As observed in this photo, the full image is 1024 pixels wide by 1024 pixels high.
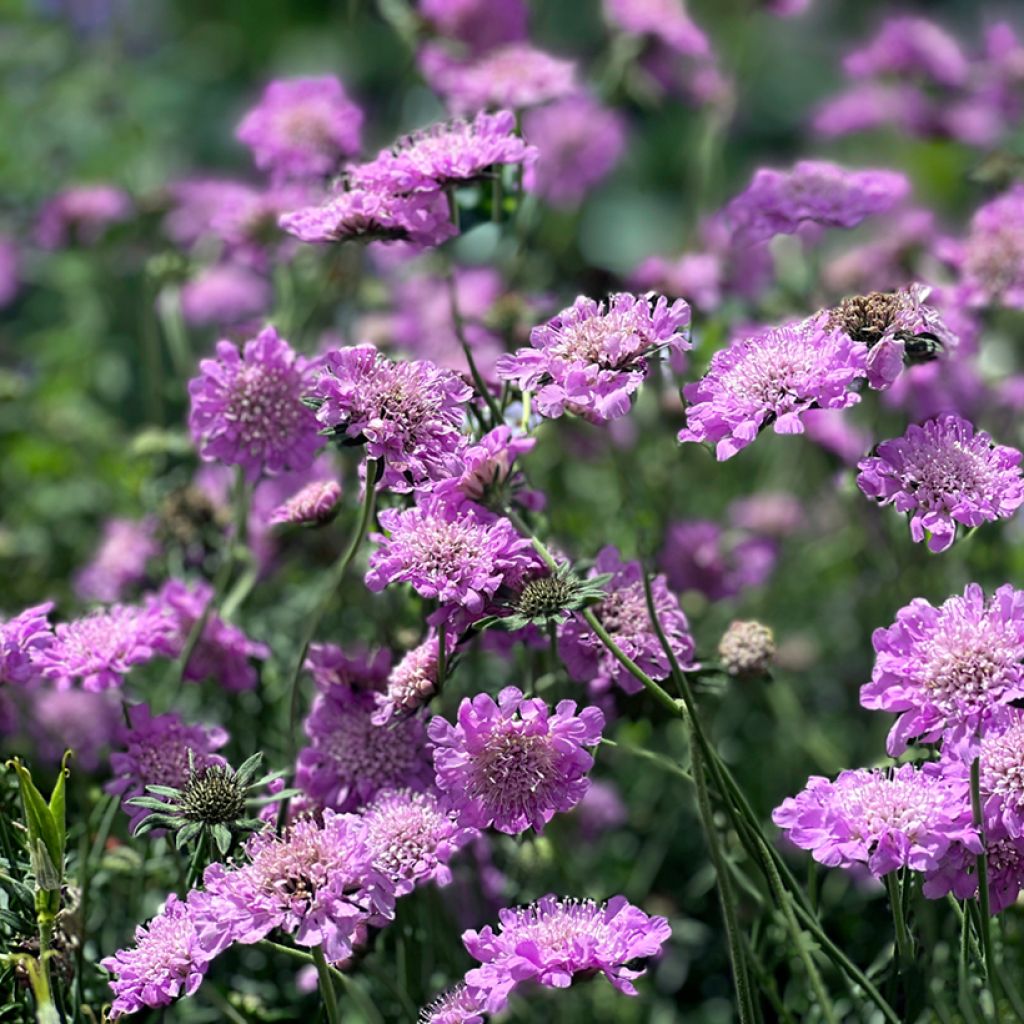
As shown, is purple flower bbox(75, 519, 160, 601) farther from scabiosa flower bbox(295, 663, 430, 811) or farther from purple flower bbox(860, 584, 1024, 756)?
purple flower bbox(860, 584, 1024, 756)

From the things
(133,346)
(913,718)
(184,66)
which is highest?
(913,718)

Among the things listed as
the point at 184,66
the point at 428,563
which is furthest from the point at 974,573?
the point at 184,66

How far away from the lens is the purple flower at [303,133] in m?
1.50

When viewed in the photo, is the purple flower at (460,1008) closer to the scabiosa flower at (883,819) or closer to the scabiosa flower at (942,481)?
the scabiosa flower at (883,819)

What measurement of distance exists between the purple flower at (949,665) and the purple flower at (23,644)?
0.63 m

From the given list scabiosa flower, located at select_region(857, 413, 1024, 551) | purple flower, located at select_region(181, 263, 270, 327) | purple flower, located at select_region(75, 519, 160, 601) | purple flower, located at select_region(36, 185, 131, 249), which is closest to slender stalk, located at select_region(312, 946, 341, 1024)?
scabiosa flower, located at select_region(857, 413, 1024, 551)

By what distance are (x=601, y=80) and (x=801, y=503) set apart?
0.65 m

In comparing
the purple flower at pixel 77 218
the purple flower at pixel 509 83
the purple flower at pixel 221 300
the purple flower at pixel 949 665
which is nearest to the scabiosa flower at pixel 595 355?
the purple flower at pixel 949 665

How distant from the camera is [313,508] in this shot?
1172mm

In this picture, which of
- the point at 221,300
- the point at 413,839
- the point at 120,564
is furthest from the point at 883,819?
the point at 221,300

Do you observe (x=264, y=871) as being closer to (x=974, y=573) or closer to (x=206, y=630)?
(x=206, y=630)

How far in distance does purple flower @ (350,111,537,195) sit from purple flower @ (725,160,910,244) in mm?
250

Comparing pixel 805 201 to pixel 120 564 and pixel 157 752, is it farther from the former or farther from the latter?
pixel 120 564

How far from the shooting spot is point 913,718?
97 cm
